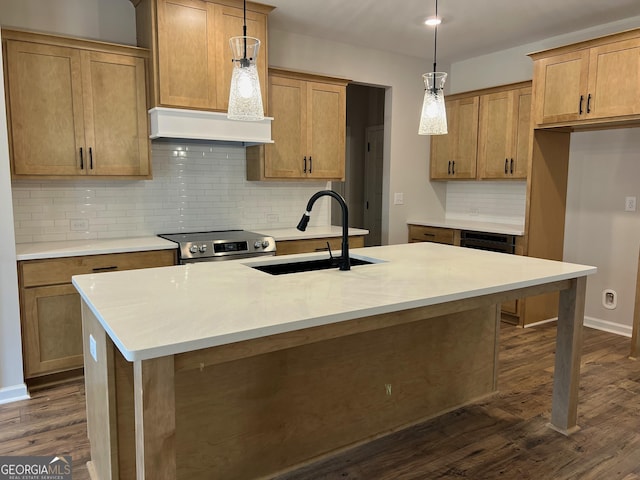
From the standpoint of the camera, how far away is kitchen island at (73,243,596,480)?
1404 mm

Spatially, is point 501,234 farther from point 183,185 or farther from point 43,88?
point 43,88

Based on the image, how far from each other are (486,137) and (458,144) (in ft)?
1.22

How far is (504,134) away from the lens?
4.64m

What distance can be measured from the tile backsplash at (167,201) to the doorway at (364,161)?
2.01 metres

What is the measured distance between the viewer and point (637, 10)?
3.75 meters

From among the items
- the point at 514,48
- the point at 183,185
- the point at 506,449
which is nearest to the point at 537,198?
the point at 514,48

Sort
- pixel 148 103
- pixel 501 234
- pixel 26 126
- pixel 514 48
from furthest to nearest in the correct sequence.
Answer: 1. pixel 514 48
2. pixel 501 234
3. pixel 148 103
4. pixel 26 126

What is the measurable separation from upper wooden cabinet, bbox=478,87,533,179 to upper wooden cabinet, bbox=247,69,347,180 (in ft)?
4.87

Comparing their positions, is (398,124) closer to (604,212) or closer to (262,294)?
(604,212)

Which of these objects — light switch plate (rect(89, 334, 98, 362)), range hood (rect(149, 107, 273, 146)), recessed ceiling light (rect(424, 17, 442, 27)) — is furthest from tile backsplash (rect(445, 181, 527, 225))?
light switch plate (rect(89, 334, 98, 362))

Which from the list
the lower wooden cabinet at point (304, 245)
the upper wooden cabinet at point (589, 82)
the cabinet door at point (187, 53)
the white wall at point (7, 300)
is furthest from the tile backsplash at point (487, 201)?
the white wall at point (7, 300)

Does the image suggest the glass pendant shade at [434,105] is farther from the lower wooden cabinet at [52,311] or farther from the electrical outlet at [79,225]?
the electrical outlet at [79,225]

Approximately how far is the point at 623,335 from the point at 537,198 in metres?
1.38

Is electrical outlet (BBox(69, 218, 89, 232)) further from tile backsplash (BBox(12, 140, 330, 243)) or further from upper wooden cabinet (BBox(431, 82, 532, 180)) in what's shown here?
upper wooden cabinet (BBox(431, 82, 532, 180))
